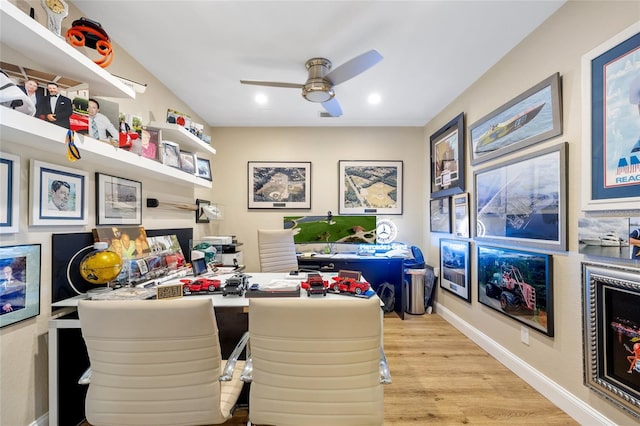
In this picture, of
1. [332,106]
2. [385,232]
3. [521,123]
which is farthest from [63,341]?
Answer: [385,232]

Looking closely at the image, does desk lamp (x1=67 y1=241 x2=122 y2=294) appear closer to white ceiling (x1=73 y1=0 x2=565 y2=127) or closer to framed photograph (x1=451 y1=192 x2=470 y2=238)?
white ceiling (x1=73 y1=0 x2=565 y2=127)

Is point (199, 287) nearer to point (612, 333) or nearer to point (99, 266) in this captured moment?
point (99, 266)

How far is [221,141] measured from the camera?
4.38 metres

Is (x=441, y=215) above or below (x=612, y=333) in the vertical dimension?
above

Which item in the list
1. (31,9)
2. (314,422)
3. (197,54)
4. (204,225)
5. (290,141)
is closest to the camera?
(314,422)

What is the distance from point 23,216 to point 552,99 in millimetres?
3416

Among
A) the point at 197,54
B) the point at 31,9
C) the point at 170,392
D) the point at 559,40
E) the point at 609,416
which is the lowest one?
the point at 609,416

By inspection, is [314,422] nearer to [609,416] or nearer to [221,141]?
[609,416]

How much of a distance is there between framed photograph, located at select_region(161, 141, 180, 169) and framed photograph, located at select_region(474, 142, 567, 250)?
3.04 meters

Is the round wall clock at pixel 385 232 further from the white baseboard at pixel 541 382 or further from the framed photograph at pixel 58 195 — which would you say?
the framed photograph at pixel 58 195

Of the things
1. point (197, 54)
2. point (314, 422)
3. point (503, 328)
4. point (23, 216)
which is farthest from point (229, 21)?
point (503, 328)

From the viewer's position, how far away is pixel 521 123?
2303 mm

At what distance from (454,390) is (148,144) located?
3149 millimetres

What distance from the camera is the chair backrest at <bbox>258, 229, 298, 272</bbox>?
3.29 meters
